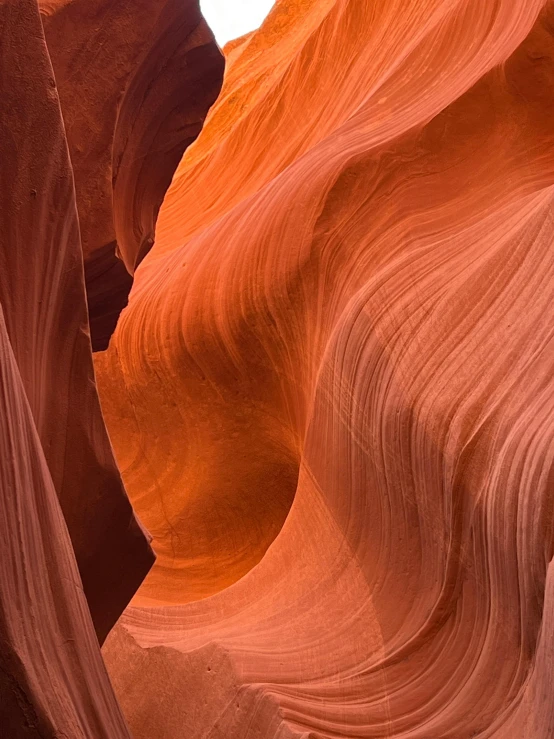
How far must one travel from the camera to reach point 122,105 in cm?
209

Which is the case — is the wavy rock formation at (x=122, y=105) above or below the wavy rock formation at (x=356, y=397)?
above

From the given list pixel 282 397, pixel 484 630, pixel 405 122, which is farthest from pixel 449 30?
pixel 484 630

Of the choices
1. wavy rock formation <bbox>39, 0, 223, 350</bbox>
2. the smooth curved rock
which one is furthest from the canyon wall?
wavy rock formation <bbox>39, 0, 223, 350</bbox>

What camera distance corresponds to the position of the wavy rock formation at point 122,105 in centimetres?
204

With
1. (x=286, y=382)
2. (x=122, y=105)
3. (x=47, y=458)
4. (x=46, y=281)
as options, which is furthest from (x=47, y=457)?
(x=286, y=382)

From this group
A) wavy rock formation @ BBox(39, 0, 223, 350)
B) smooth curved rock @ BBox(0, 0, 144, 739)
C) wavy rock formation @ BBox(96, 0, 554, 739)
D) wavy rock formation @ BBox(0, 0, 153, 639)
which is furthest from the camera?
wavy rock formation @ BBox(39, 0, 223, 350)

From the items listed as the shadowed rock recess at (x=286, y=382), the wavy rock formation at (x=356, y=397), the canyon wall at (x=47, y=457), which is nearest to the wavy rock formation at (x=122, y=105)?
the shadowed rock recess at (x=286, y=382)

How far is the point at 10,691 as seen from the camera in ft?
3.25

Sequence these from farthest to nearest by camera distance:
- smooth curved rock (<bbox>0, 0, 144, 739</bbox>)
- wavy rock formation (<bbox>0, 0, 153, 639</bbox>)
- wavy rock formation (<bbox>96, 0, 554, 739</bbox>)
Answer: wavy rock formation (<bbox>96, 0, 554, 739</bbox>), wavy rock formation (<bbox>0, 0, 153, 639</bbox>), smooth curved rock (<bbox>0, 0, 144, 739</bbox>)

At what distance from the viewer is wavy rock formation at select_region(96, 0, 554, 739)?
191cm

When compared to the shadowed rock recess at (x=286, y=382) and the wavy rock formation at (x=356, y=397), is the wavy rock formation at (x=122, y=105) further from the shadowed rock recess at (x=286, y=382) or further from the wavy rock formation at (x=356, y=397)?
the wavy rock formation at (x=356, y=397)

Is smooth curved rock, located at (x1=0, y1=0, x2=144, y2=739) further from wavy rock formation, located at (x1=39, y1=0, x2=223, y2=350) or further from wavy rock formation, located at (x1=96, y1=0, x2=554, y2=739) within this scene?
wavy rock formation, located at (x1=96, y1=0, x2=554, y2=739)

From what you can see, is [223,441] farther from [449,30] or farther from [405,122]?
[449,30]

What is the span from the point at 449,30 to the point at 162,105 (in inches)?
48.9
